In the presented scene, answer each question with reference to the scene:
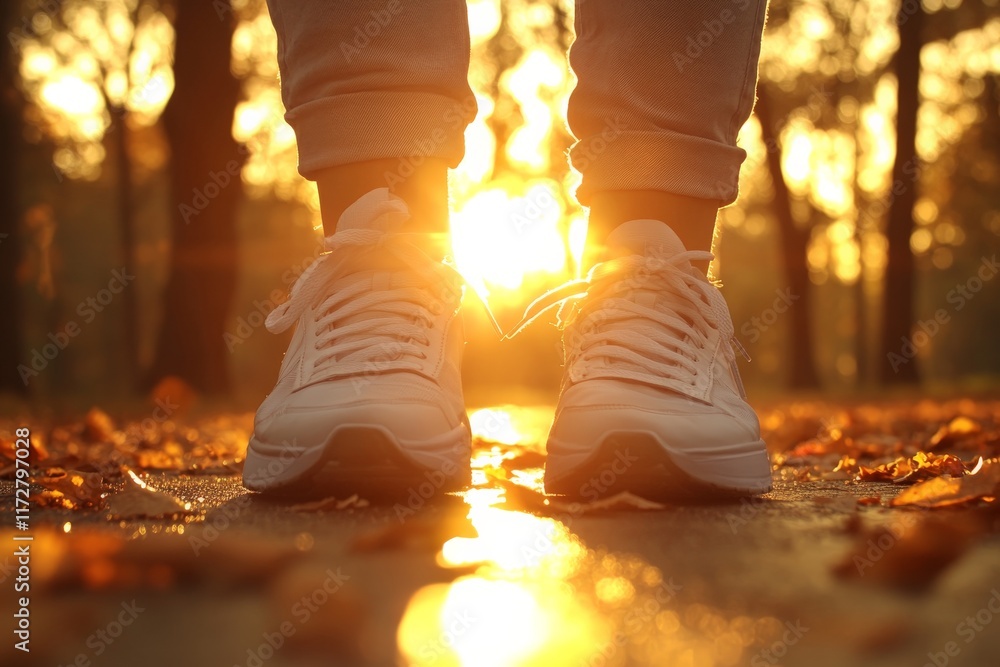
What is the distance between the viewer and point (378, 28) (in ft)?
6.12

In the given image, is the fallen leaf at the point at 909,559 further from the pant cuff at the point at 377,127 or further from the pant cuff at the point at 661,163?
the pant cuff at the point at 377,127

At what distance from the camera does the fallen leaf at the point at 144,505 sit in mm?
1479

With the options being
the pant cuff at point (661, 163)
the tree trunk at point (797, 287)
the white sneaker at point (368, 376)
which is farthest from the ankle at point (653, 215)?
the tree trunk at point (797, 287)

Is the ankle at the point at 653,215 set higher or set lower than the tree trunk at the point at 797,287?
higher

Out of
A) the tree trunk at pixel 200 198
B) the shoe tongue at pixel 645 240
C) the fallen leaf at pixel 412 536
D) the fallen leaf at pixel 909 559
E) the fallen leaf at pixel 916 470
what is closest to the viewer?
the fallen leaf at pixel 909 559

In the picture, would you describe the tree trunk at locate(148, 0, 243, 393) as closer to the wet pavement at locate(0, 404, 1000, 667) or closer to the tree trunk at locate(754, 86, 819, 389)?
the wet pavement at locate(0, 404, 1000, 667)

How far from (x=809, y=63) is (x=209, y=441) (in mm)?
16896

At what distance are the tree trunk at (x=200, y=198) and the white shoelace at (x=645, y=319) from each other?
30.4ft

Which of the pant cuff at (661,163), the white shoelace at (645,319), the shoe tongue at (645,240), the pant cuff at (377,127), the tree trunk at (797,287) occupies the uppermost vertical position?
the pant cuff at (377,127)

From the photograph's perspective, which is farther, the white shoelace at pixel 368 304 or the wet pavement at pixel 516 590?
the white shoelace at pixel 368 304

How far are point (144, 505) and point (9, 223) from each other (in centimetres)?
1110

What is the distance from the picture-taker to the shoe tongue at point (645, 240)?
184 cm

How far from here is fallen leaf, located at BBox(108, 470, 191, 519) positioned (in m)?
1.48

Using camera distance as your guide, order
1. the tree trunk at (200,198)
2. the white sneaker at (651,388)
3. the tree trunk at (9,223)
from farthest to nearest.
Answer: the tree trunk at (9,223) < the tree trunk at (200,198) < the white sneaker at (651,388)
